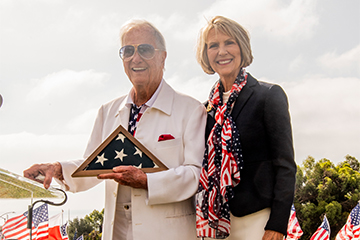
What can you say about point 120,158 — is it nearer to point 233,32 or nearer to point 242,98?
point 242,98

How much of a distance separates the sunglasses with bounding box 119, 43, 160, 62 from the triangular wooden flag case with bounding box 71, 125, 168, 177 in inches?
28.5

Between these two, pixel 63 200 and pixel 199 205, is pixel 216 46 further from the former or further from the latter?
pixel 63 200

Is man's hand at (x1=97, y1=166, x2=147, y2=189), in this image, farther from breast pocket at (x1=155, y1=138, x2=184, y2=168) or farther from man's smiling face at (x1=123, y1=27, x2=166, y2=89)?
man's smiling face at (x1=123, y1=27, x2=166, y2=89)

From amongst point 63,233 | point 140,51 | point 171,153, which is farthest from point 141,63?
point 63,233

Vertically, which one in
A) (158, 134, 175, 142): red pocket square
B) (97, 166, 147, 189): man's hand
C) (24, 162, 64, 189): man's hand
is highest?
(158, 134, 175, 142): red pocket square

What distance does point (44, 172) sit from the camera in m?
3.54

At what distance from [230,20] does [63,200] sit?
6.59 feet

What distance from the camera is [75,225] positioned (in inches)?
2409

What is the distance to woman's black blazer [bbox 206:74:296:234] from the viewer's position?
316 centimetres

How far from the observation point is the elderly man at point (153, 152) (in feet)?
10.9

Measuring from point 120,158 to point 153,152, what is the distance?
0.32m

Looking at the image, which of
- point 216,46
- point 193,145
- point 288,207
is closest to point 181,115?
point 193,145

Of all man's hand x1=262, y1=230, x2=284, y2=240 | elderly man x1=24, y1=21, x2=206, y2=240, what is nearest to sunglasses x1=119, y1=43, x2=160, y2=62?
elderly man x1=24, y1=21, x2=206, y2=240

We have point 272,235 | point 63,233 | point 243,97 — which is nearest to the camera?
point 272,235
